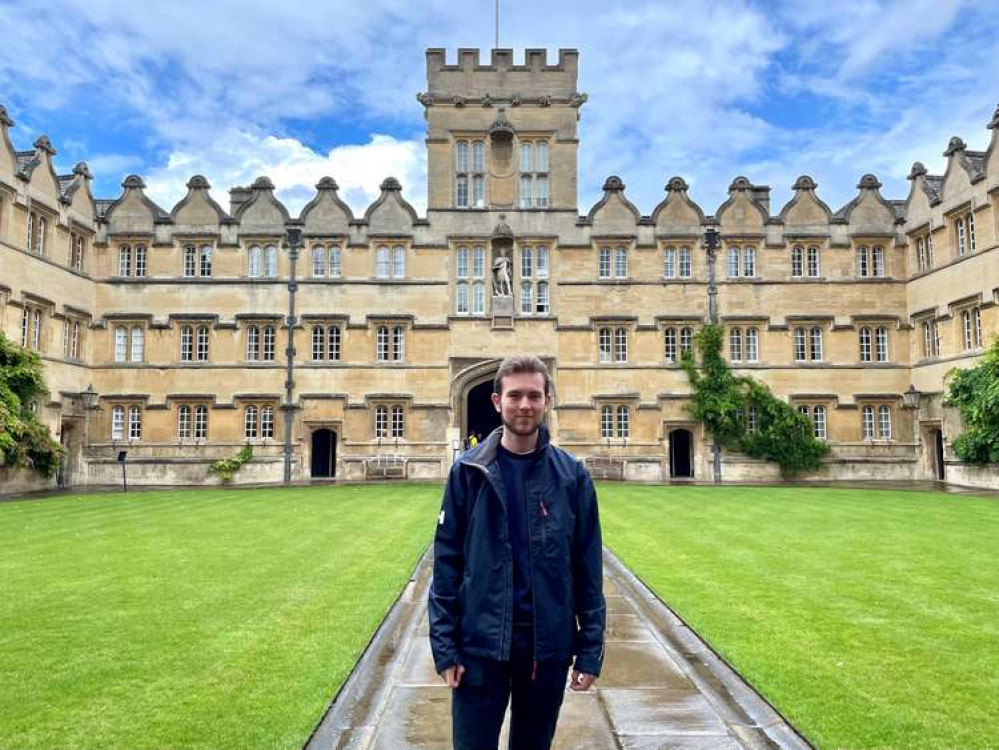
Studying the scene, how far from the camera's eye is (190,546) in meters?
12.4

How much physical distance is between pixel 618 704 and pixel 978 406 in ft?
83.0

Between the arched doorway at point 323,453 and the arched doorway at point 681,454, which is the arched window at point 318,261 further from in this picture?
the arched doorway at point 681,454

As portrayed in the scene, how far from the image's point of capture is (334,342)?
3272cm

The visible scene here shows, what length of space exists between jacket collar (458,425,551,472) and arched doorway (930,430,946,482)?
32734 mm

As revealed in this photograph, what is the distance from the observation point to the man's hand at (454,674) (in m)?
3.36

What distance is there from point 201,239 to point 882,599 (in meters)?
30.4

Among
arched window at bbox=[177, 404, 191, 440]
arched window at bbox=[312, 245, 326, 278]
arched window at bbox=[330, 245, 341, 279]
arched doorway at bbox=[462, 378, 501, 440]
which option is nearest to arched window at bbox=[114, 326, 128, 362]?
arched window at bbox=[177, 404, 191, 440]

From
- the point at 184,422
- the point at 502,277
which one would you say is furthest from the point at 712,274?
the point at 184,422

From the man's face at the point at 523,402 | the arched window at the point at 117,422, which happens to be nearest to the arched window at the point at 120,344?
the arched window at the point at 117,422

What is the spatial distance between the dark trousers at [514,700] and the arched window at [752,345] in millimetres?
31111

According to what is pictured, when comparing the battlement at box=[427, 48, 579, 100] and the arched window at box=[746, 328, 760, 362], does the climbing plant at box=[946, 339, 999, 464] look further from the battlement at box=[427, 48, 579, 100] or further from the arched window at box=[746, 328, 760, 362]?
the battlement at box=[427, 48, 579, 100]

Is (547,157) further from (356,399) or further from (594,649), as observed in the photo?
(594,649)

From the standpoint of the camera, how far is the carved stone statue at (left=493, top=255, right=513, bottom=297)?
106 ft

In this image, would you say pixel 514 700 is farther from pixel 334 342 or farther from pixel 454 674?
pixel 334 342
